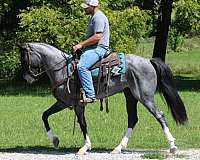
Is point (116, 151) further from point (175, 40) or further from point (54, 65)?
point (175, 40)

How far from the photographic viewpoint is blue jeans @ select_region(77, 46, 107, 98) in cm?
1010

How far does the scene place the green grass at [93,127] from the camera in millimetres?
11922

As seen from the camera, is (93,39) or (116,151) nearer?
(93,39)

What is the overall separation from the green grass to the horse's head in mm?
1742

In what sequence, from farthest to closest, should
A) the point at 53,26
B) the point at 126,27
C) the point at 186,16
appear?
the point at 186,16
the point at 126,27
the point at 53,26

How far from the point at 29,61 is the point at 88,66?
1119 mm

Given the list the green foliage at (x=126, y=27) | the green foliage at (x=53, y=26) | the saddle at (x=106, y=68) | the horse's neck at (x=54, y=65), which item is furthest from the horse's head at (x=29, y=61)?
the green foliage at (x=126, y=27)

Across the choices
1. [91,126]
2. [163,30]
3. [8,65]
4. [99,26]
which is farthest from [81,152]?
[8,65]

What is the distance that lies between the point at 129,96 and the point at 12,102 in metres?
10.8

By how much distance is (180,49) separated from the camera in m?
51.4

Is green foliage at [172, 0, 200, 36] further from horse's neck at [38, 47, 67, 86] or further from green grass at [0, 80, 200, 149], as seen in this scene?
horse's neck at [38, 47, 67, 86]

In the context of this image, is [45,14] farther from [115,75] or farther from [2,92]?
[115,75]

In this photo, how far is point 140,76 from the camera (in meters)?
10.4

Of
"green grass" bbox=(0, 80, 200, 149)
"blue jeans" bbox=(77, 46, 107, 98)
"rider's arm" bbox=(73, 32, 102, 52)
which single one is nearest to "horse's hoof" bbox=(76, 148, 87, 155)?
"blue jeans" bbox=(77, 46, 107, 98)
